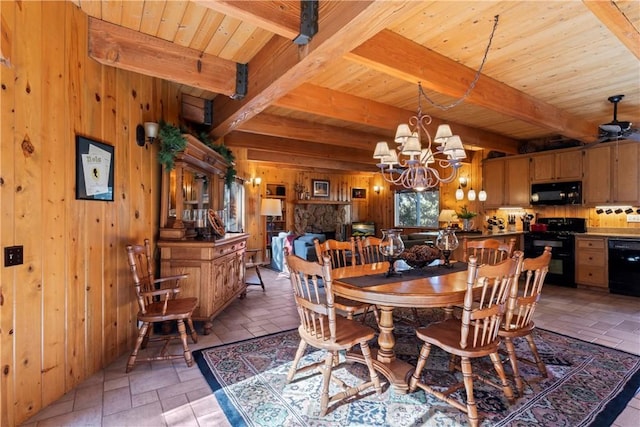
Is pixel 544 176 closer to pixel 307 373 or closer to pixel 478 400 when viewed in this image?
pixel 478 400

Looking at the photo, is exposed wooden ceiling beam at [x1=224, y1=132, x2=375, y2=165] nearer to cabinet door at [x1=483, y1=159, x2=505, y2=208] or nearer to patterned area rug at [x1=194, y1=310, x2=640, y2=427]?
cabinet door at [x1=483, y1=159, x2=505, y2=208]

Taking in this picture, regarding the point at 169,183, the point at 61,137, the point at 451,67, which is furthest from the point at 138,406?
the point at 451,67

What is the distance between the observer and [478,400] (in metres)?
2.09

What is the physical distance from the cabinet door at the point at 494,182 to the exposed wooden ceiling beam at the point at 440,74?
2499 millimetres

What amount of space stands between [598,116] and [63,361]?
6739mm

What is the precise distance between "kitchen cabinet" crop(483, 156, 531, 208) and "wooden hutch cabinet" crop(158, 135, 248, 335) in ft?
17.7

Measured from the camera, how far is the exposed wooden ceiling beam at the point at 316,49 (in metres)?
1.72

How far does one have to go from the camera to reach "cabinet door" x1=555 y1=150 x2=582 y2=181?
555 cm

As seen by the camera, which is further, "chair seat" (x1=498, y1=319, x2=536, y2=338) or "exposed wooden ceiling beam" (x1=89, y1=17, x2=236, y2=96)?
"exposed wooden ceiling beam" (x1=89, y1=17, x2=236, y2=96)

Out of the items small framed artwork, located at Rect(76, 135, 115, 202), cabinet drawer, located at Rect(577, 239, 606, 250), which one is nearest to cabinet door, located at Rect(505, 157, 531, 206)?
cabinet drawer, located at Rect(577, 239, 606, 250)

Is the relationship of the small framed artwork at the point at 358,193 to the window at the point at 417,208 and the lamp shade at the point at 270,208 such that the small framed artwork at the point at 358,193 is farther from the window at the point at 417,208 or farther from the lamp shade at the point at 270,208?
the lamp shade at the point at 270,208

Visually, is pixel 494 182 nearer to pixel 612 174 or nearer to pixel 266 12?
pixel 612 174

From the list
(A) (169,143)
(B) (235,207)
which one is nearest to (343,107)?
(A) (169,143)

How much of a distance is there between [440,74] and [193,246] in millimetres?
2851
